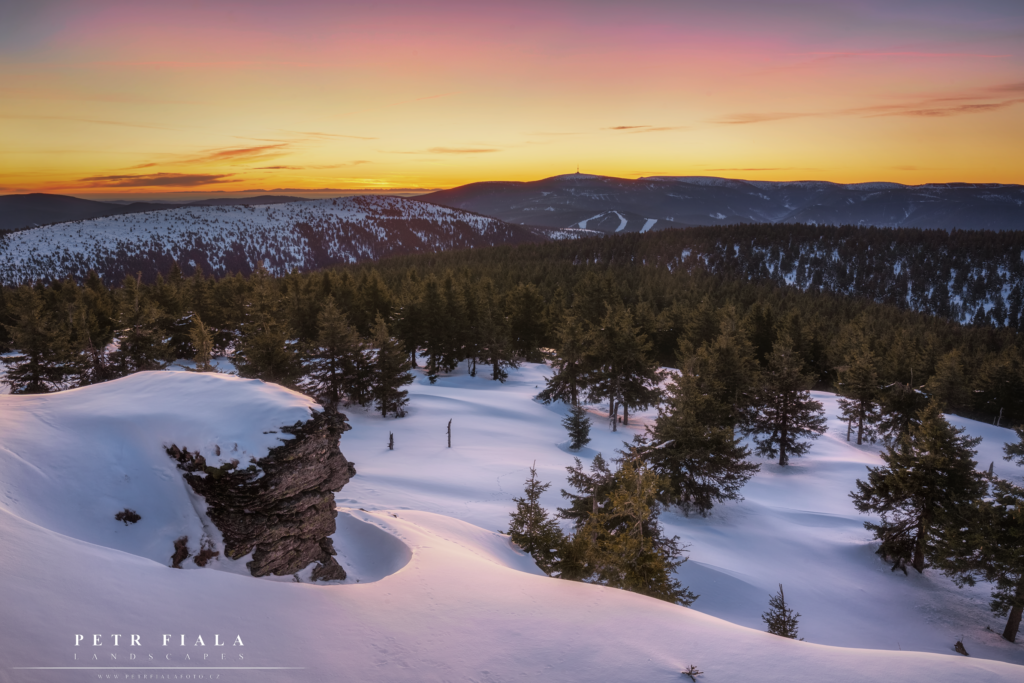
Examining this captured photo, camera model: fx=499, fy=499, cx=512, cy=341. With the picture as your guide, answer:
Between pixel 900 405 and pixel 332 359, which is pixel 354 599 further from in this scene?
pixel 900 405

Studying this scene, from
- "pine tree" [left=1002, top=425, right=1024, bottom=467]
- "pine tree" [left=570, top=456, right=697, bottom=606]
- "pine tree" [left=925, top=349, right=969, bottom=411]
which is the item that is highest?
"pine tree" [left=570, top=456, right=697, bottom=606]

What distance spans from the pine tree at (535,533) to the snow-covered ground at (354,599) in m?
0.48

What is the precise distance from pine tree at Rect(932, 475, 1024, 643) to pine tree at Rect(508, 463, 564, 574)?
1336 cm

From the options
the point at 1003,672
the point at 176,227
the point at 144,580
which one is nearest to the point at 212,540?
the point at 144,580

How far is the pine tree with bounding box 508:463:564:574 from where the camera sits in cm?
1412

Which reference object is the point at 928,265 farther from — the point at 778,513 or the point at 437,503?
the point at 437,503

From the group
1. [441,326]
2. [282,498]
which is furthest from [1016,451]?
[282,498]

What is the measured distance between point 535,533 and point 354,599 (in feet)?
23.9

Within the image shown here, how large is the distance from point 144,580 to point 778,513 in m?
25.7

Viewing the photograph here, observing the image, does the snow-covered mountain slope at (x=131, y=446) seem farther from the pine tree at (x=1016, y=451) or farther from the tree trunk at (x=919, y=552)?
the pine tree at (x=1016, y=451)

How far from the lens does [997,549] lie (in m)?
15.8

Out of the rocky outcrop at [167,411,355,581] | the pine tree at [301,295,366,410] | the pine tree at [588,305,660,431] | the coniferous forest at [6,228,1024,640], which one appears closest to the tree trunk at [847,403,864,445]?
the coniferous forest at [6,228,1024,640]

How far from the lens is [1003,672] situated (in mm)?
7871

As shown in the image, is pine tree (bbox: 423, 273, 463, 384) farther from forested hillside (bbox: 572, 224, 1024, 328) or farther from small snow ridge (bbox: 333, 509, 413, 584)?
forested hillside (bbox: 572, 224, 1024, 328)
